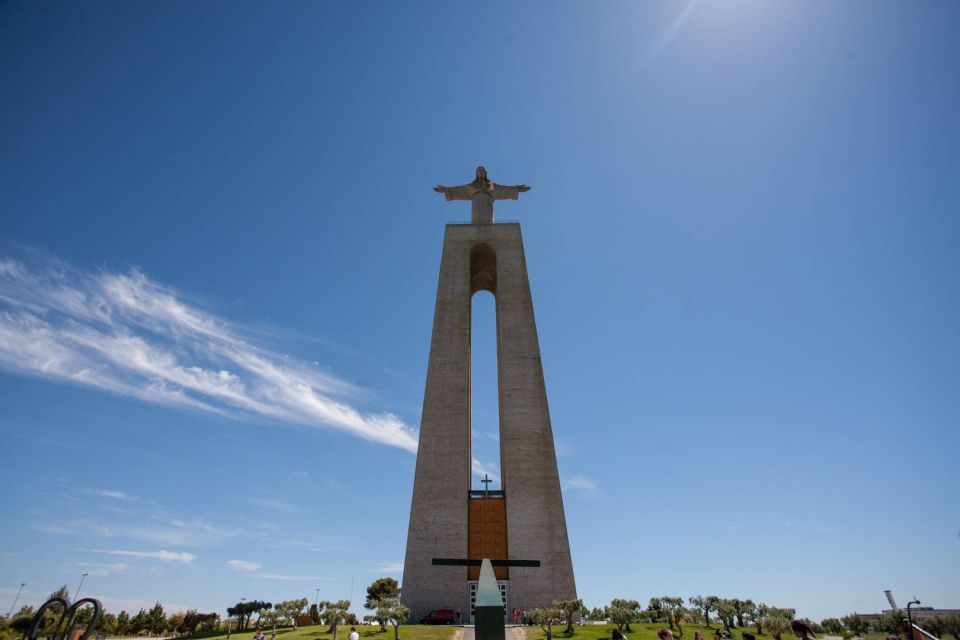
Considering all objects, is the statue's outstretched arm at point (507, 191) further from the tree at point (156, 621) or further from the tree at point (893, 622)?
the tree at point (156, 621)

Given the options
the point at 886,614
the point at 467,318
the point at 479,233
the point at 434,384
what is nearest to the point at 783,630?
the point at 886,614

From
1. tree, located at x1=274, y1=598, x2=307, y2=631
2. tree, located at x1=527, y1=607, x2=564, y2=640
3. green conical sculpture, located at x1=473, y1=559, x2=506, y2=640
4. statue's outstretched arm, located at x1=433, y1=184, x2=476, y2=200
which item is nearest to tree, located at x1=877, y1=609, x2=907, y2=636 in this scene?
tree, located at x1=527, y1=607, x2=564, y2=640

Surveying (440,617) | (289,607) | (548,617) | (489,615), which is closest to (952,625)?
(548,617)

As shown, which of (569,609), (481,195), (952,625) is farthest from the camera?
(481,195)

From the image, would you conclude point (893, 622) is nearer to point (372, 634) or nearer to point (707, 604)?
point (707, 604)

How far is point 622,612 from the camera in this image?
18.5 metres

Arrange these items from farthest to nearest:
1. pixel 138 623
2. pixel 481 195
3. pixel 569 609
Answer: pixel 138 623, pixel 481 195, pixel 569 609

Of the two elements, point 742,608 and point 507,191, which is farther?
point 507,191

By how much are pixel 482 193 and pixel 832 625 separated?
29.6m

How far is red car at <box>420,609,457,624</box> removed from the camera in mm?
21500

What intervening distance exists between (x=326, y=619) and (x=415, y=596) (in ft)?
22.5

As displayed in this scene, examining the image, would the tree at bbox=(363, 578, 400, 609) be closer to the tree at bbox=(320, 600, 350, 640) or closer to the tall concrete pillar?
the tall concrete pillar

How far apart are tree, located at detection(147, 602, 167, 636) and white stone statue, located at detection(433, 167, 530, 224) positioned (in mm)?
40537

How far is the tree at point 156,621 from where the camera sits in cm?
4166
